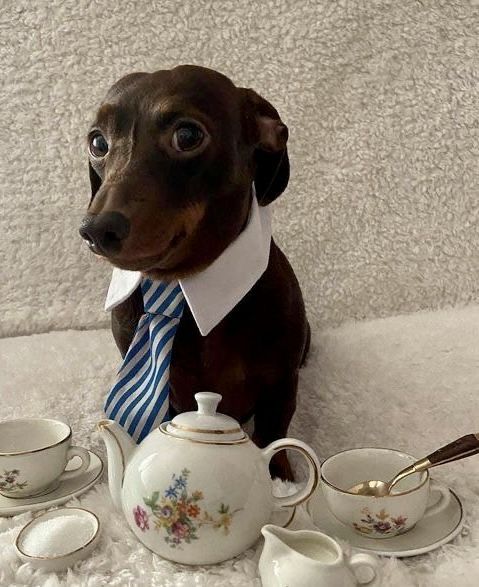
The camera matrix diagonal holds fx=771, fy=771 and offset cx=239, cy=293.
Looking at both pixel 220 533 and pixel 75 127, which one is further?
pixel 75 127

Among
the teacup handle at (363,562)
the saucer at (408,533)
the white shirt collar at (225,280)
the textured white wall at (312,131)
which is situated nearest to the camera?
the teacup handle at (363,562)

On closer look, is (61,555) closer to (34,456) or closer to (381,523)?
(34,456)

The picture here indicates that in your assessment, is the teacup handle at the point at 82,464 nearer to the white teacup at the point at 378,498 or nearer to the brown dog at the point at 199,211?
the brown dog at the point at 199,211

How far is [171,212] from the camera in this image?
81 cm

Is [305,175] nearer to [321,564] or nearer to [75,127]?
[75,127]

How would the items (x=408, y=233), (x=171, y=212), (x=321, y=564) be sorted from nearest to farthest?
1. (x=321, y=564)
2. (x=171, y=212)
3. (x=408, y=233)

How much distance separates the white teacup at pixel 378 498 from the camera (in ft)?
2.56

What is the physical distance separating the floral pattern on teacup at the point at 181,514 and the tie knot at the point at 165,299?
9.7 inches

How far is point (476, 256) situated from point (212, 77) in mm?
665

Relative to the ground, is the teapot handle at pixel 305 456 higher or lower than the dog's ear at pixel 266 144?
lower

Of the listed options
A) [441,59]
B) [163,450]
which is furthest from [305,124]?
[163,450]

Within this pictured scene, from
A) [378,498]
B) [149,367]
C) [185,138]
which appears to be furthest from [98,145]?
[378,498]

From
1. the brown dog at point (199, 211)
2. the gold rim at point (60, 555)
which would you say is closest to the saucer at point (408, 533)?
the brown dog at point (199, 211)

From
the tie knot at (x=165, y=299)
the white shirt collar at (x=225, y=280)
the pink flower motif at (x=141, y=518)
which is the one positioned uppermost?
the white shirt collar at (x=225, y=280)
